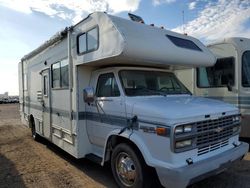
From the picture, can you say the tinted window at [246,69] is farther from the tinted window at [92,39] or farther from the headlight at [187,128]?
the tinted window at [92,39]

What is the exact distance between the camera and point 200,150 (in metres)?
4.20

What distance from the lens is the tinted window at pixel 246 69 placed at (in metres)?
7.19

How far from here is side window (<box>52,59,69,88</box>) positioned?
6400mm

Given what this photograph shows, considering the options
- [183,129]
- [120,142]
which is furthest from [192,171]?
[120,142]

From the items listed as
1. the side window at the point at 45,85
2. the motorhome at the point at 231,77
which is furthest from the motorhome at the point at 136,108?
the motorhome at the point at 231,77

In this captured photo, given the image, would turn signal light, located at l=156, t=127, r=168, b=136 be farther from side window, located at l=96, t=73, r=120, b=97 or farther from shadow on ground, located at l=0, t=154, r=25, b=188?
shadow on ground, located at l=0, t=154, r=25, b=188

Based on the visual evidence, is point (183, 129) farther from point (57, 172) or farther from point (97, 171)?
point (57, 172)

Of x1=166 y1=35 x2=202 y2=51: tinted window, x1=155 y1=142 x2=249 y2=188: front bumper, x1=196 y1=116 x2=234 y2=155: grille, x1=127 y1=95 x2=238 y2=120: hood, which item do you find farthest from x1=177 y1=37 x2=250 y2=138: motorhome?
x1=155 y1=142 x2=249 y2=188: front bumper

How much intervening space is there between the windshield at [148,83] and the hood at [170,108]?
0.26 meters

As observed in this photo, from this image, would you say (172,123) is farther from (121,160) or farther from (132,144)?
(121,160)

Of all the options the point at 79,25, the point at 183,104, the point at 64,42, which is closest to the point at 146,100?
the point at 183,104

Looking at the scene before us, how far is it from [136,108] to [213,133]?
1.31m

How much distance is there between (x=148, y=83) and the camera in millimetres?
5418

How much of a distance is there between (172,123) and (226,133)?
1417 millimetres
